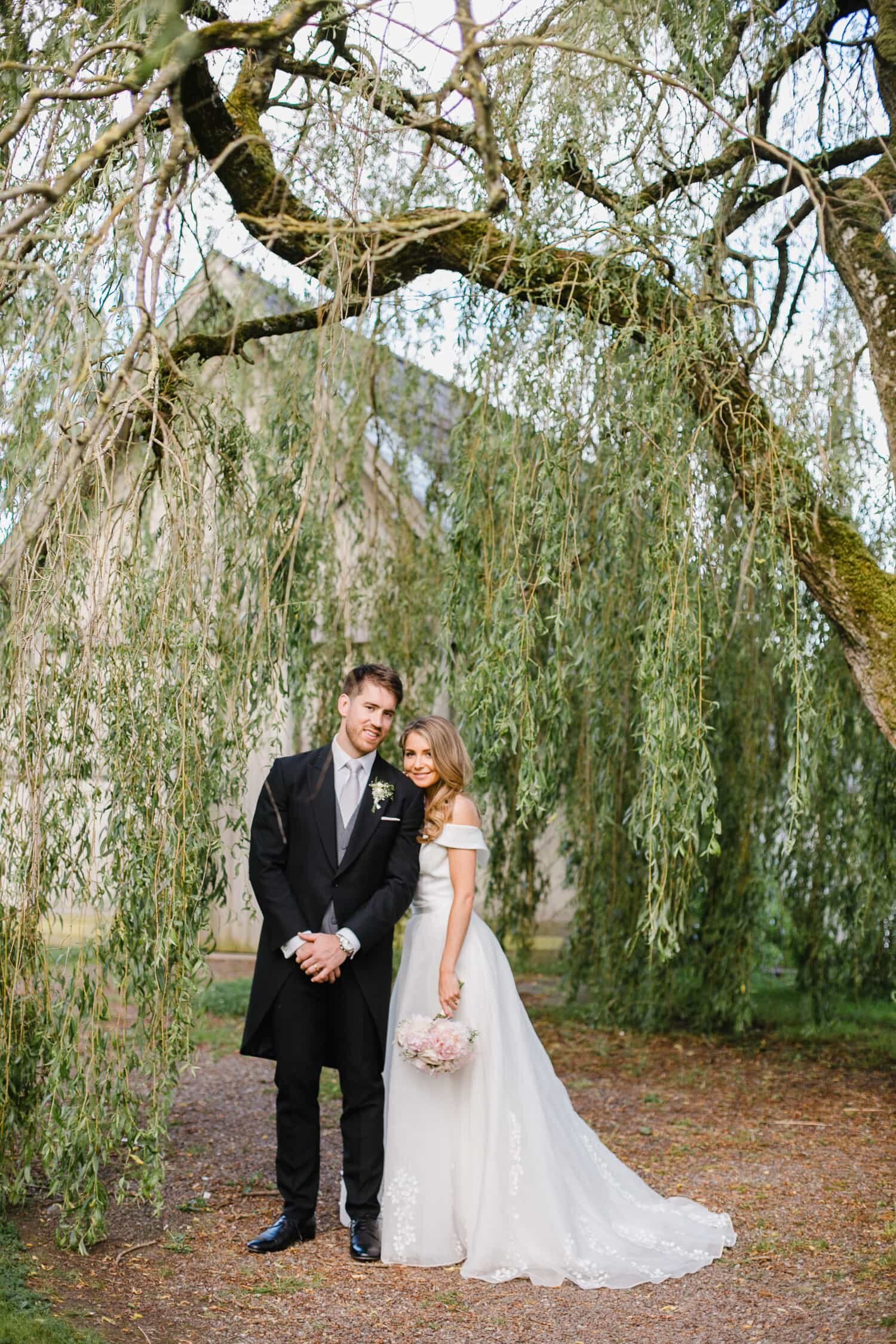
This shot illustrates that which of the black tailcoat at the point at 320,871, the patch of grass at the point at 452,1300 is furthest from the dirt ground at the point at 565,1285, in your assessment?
the black tailcoat at the point at 320,871

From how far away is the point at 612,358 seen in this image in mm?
4902

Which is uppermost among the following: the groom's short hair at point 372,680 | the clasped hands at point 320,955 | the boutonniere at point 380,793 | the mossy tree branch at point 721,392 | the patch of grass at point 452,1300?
the mossy tree branch at point 721,392

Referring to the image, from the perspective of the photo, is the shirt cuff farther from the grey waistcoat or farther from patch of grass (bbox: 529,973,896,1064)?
patch of grass (bbox: 529,973,896,1064)

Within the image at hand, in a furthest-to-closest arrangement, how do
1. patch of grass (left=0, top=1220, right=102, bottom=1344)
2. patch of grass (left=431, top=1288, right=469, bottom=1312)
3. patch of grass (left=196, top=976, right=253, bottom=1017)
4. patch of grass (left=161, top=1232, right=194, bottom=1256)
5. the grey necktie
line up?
patch of grass (left=196, top=976, right=253, bottom=1017) < the grey necktie < patch of grass (left=161, top=1232, right=194, bottom=1256) < patch of grass (left=431, top=1288, right=469, bottom=1312) < patch of grass (left=0, top=1220, right=102, bottom=1344)

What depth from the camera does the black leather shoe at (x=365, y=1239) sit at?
13.7 feet

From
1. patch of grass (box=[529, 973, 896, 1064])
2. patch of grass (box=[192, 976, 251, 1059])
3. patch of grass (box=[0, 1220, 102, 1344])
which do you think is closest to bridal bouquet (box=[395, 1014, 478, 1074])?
patch of grass (box=[0, 1220, 102, 1344])

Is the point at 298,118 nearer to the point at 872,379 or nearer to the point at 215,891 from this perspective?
the point at 872,379

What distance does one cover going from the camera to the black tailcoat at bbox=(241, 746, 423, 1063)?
14.0 ft

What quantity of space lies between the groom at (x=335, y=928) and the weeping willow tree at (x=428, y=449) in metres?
0.28

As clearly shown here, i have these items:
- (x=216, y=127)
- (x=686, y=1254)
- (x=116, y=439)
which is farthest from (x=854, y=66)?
(x=686, y=1254)

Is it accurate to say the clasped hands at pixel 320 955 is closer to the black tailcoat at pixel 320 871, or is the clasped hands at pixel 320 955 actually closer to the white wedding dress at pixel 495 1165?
the black tailcoat at pixel 320 871

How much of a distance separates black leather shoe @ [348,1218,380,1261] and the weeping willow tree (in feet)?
2.25

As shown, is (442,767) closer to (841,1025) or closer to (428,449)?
(428,449)

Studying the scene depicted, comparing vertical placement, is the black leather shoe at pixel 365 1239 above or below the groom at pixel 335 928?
below
